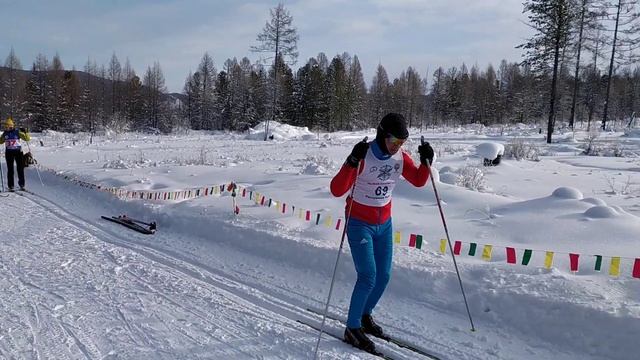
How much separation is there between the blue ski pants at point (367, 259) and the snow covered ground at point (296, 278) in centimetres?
45

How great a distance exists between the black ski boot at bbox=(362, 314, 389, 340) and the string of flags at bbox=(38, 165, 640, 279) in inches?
72.9

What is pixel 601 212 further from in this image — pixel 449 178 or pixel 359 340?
pixel 359 340

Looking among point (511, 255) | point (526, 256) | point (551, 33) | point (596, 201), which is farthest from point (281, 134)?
point (526, 256)

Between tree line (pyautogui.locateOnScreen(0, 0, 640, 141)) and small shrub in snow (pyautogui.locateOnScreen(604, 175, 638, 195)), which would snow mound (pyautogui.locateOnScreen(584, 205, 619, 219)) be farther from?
tree line (pyautogui.locateOnScreen(0, 0, 640, 141))

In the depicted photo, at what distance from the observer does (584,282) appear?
4801 millimetres

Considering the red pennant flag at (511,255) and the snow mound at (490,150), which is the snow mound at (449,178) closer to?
the snow mound at (490,150)

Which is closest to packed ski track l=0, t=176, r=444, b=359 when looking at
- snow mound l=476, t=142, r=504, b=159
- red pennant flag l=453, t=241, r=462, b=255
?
red pennant flag l=453, t=241, r=462, b=255

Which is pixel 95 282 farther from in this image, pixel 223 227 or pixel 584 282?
pixel 584 282

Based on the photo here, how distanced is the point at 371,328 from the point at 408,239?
2.56m

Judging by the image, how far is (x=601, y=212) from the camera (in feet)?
22.2

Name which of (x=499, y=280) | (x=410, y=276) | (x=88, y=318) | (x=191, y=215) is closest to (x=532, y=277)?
(x=499, y=280)

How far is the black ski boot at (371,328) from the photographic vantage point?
4366 mm

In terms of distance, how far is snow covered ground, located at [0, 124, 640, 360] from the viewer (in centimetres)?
414

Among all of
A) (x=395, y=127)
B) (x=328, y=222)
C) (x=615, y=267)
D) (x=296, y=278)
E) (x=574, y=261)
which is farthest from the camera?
(x=328, y=222)
